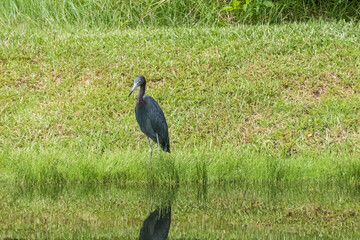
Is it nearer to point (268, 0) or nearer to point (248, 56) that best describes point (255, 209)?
point (248, 56)

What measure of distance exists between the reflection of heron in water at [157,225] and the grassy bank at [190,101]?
1825 millimetres

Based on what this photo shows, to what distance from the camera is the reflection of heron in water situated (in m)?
4.29

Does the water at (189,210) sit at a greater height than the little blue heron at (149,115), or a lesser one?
greater

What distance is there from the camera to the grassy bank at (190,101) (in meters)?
7.41

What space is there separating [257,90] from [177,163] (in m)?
3.61

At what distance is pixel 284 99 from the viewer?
10.2 m

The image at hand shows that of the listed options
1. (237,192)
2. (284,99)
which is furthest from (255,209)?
(284,99)

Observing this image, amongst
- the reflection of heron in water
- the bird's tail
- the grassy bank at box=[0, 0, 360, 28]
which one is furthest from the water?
the grassy bank at box=[0, 0, 360, 28]

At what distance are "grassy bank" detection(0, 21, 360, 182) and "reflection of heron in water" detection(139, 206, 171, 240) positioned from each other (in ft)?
5.99

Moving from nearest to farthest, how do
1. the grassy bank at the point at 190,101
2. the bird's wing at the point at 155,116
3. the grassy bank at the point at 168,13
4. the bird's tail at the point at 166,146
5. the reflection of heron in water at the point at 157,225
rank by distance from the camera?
the reflection of heron in water at the point at 157,225 → the grassy bank at the point at 190,101 → the bird's wing at the point at 155,116 → the bird's tail at the point at 166,146 → the grassy bank at the point at 168,13

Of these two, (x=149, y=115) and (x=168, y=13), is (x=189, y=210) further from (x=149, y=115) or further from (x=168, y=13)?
(x=168, y=13)

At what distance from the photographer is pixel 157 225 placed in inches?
183

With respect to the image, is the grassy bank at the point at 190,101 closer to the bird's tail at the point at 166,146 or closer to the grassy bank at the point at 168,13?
the bird's tail at the point at 166,146

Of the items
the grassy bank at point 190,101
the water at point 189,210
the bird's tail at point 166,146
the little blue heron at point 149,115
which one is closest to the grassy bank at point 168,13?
the grassy bank at point 190,101
